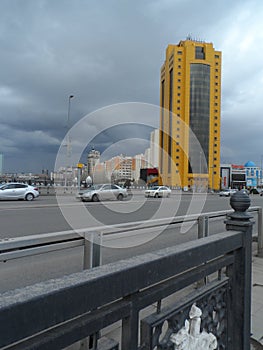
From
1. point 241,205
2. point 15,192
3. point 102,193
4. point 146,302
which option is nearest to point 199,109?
point 102,193

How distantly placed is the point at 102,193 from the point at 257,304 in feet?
58.5

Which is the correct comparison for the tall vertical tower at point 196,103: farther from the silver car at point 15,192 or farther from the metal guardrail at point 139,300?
the metal guardrail at point 139,300

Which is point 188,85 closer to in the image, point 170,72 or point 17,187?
point 170,72

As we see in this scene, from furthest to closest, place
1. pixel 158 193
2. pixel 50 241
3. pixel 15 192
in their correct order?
pixel 158 193 → pixel 15 192 → pixel 50 241

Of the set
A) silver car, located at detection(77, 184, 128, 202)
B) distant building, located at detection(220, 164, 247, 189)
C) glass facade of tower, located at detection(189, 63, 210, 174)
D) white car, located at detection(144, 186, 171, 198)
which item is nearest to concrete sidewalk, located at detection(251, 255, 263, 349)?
silver car, located at detection(77, 184, 128, 202)

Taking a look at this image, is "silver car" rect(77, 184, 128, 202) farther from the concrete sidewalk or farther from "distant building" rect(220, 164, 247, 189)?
"distant building" rect(220, 164, 247, 189)

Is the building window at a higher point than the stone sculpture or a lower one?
higher

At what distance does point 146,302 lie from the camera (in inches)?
48.8

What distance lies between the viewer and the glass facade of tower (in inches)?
2763

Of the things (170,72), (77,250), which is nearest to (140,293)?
(77,250)

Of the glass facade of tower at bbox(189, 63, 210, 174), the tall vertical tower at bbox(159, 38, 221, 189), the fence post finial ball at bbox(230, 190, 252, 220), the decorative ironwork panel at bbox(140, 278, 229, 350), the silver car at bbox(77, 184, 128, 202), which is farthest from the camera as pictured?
the glass facade of tower at bbox(189, 63, 210, 174)

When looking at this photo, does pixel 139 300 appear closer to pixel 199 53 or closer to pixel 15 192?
pixel 15 192

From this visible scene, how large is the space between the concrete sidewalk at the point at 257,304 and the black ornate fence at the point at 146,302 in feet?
3.42

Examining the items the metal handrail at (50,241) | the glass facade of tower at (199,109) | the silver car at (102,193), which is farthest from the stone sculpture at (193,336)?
the glass facade of tower at (199,109)
